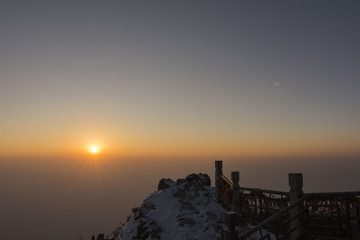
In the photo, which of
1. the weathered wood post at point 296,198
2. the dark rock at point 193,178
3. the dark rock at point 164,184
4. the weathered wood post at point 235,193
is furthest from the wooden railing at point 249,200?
the dark rock at point 164,184

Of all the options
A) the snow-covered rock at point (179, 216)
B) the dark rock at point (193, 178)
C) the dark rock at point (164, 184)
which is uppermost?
the dark rock at point (193, 178)

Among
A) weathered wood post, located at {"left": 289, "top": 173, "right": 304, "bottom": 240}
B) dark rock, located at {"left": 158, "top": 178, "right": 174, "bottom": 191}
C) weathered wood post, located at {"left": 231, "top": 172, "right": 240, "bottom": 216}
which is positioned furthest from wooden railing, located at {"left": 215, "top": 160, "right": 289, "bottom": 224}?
dark rock, located at {"left": 158, "top": 178, "right": 174, "bottom": 191}

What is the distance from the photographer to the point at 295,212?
10023 mm

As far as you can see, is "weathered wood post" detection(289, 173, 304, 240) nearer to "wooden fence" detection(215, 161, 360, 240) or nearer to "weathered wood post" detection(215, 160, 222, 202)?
"wooden fence" detection(215, 161, 360, 240)

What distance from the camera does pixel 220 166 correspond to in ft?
61.0

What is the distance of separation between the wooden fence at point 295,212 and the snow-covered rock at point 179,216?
4.62 ft

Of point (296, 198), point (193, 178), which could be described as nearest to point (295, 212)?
point (296, 198)

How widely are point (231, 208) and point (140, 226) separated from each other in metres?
5.00

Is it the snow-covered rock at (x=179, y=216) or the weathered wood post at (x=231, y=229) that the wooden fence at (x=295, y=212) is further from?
the snow-covered rock at (x=179, y=216)

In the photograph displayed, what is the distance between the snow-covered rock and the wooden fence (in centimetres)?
141

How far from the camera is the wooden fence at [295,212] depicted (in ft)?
28.7

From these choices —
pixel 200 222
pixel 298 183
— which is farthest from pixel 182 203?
pixel 298 183

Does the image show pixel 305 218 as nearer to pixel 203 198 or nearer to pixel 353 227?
pixel 353 227

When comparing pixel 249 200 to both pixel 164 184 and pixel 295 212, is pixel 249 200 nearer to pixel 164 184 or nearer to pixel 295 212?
pixel 295 212
